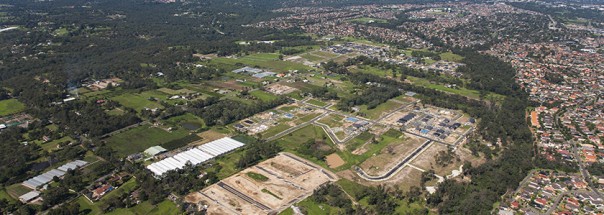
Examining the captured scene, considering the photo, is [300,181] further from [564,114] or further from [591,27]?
[591,27]

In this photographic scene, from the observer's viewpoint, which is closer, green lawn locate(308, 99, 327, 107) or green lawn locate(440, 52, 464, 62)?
green lawn locate(308, 99, 327, 107)

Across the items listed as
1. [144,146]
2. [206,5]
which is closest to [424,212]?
[144,146]

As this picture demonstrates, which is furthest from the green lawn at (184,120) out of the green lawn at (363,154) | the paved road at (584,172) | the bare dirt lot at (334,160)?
the paved road at (584,172)

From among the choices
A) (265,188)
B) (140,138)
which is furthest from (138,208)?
(140,138)

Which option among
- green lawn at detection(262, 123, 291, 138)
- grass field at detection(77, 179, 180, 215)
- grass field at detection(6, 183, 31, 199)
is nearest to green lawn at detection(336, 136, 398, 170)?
green lawn at detection(262, 123, 291, 138)

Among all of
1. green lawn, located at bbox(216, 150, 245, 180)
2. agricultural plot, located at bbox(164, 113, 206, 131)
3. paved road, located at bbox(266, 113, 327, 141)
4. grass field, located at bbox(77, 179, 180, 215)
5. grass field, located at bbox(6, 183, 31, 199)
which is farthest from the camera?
agricultural plot, located at bbox(164, 113, 206, 131)

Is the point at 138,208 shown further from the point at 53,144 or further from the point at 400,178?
the point at 400,178

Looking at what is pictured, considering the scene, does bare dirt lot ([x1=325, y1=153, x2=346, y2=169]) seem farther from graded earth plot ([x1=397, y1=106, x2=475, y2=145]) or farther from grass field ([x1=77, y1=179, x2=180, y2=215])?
grass field ([x1=77, y1=179, x2=180, y2=215])
